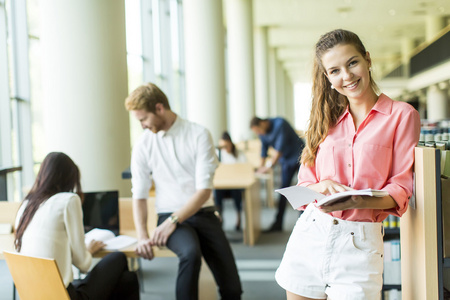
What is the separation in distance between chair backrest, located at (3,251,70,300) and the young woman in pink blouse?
1.04 metres

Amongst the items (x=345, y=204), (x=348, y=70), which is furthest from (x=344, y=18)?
(x=345, y=204)

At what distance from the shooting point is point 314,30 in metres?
19.1

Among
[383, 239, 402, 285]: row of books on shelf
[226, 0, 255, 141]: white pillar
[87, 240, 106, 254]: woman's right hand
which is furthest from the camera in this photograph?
[226, 0, 255, 141]: white pillar

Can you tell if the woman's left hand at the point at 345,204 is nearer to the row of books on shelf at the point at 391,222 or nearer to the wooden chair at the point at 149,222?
the row of books on shelf at the point at 391,222

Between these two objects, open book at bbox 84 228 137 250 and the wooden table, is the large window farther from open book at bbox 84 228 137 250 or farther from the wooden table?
the wooden table

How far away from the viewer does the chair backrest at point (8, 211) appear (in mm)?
3436

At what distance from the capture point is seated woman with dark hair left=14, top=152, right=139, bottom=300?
2.49m

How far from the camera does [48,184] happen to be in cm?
262

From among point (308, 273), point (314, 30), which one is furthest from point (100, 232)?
point (314, 30)

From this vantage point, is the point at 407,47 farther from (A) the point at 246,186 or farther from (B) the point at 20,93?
(B) the point at 20,93

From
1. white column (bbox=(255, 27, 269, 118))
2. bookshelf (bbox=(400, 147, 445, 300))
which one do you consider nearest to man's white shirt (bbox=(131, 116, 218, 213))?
bookshelf (bbox=(400, 147, 445, 300))

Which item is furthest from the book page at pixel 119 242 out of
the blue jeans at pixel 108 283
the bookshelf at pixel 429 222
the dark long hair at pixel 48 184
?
the bookshelf at pixel 429 222

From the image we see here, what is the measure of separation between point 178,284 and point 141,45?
5.98 meters

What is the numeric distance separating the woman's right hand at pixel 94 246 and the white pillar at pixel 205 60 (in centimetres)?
612
